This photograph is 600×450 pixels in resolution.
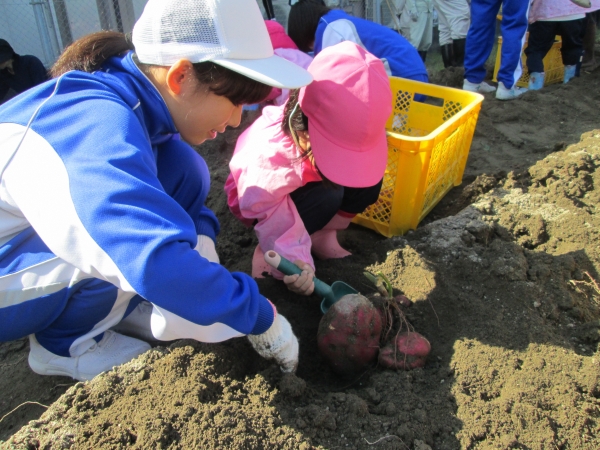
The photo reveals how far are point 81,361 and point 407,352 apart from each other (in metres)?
1.14

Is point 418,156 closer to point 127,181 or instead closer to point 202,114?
point 202,114

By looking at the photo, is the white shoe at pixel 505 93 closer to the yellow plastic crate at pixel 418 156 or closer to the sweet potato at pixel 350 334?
the yellow plastic crate at pixel 418 156

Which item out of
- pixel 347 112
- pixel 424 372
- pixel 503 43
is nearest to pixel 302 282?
pixel 424 372

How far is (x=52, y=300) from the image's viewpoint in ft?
5.02

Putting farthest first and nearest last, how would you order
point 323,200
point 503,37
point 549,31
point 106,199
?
point 549,31
point 503,37
point 323,200
point 106,199

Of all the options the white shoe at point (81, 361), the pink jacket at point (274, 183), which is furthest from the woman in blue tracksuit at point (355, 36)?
the white shoe at point (81, 361)

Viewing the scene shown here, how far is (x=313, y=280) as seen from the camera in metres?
1.93

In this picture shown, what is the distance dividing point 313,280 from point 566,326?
38.5 inches

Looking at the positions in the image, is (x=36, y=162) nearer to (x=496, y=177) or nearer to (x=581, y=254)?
(x=581, y=254)

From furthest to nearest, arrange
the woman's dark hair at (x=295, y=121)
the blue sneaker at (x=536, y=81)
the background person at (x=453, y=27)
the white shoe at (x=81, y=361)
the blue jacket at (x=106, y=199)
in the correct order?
1. the background person at (x=453, y=27)
2. the blue sneaker at (x=536, y=81)
3. the woman's dark hair at (x=295, y=121)
4. the white shoe at (x=81, y=361)
5. the blue jacket at (x=106, y=199)

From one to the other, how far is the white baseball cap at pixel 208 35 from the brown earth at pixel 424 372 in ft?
2.91

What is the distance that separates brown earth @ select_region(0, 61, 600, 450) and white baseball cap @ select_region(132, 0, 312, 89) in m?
0.89

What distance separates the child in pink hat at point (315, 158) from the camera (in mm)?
1767

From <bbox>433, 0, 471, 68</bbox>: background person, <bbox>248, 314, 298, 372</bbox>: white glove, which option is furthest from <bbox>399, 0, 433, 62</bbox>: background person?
<bbox>248, 314, 298, 372</bbox>: white glove
